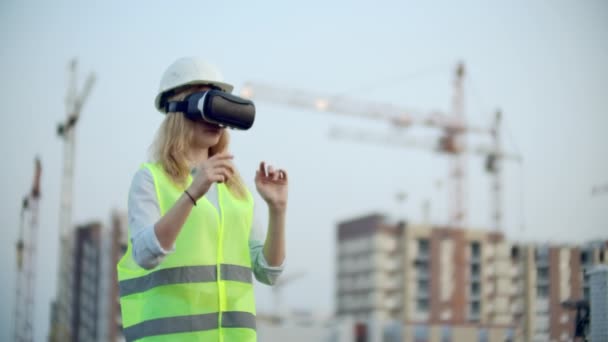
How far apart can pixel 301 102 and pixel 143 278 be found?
261 ft

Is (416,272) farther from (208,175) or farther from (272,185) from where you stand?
(208,175)

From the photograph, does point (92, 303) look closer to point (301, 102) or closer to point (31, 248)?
point (301, 102)

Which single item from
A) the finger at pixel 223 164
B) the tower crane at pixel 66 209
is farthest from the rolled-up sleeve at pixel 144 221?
the tower crane at pixel 66 209

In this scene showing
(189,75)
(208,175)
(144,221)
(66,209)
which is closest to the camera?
(208,175)

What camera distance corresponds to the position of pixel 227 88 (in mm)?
2777

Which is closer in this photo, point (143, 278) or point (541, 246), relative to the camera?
point (143, 278)

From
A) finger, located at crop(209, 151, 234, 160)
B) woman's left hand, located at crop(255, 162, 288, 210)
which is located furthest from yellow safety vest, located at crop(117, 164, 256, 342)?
finger, located at crop(209, 151, 234, 160)

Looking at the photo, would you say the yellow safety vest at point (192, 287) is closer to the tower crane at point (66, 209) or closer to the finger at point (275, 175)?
the finger at point (275, 175)

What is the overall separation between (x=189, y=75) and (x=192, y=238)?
1.71 ft

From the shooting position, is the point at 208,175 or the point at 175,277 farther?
the point at 175,277

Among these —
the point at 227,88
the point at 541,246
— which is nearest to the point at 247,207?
the point at 227,88

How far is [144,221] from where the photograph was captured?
2439mm

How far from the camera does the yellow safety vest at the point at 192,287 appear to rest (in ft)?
8.14

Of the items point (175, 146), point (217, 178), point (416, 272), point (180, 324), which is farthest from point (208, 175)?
point (416, 272)
